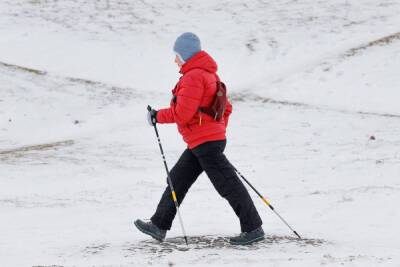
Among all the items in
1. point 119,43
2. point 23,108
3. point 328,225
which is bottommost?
point 328,225

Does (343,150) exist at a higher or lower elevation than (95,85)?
lower

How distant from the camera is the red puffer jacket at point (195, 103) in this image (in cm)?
571

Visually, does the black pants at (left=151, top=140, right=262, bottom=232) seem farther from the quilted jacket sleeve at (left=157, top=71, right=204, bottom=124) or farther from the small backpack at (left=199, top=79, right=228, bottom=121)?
the quilted jacket sleeve at (left=157, top=71, right=204, bottom=124)

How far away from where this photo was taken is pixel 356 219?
712cm

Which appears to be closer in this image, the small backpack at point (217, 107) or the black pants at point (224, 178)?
the small backpack at point (217, 107)

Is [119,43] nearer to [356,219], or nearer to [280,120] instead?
[280,120]

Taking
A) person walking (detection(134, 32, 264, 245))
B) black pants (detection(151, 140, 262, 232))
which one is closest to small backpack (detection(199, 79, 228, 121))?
person walking (detection(134, 32, 264, 245))

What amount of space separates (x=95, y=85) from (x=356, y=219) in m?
11.8

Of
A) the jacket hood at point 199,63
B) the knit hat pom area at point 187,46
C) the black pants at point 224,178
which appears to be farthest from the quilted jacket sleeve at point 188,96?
the black pants at point 224,178

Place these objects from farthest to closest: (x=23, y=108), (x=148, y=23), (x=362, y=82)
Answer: (x=148, y=23)
(x=362, y=82)
(x=23, y=108)

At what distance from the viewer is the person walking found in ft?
18.8

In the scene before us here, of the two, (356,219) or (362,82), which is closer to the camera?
(356,219)

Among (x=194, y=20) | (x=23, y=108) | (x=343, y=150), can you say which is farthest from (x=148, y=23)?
(x=343, y=150)

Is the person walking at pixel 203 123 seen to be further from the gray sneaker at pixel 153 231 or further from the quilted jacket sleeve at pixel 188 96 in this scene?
the gray sneaker at pixel 153 231
